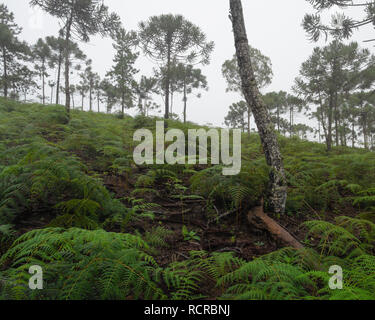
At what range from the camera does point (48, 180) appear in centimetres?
268

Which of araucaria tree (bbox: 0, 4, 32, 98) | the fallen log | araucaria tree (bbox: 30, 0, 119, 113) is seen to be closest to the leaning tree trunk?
the fallen log

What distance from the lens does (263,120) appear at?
3.44 meters

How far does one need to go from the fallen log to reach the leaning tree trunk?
39 centimetres

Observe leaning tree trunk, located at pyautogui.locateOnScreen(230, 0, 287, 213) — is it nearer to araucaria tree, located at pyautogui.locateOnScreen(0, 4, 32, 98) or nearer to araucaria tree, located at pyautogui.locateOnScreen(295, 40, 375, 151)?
araucaria tree, located at pyautogui.locateOnScreen(295, 40, 375, 151)

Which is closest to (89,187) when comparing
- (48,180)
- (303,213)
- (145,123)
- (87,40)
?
(48,180)

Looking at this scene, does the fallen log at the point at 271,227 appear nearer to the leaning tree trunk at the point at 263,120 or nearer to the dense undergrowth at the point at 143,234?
the dense undergrowth at the point at 143,234

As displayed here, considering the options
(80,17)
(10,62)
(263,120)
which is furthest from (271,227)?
(10,62)

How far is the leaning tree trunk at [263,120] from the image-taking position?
10.9 ft

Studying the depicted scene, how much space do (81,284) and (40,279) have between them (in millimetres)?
313

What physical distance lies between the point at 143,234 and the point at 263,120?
2.87 m

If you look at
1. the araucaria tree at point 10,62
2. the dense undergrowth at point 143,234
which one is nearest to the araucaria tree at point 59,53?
the araucaria tree at point 10,62

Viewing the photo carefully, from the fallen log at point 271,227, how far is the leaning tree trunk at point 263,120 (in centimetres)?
39

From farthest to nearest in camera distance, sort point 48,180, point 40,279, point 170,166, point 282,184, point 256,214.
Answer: point 170,166 → point 282,184 → point 256,214 → point 48,180 → point 40,279
